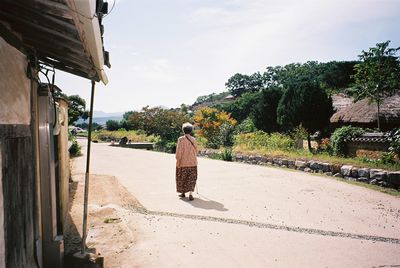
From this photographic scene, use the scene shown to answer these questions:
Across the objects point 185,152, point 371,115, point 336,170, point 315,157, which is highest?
point 371,115

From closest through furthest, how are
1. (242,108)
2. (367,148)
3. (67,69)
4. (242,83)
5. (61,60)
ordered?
(61,60) < (67,69) < (367,148) < (242,108) < (242,83)

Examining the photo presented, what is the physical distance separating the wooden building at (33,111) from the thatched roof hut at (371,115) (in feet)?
64.0

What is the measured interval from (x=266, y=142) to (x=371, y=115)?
24.2 feet

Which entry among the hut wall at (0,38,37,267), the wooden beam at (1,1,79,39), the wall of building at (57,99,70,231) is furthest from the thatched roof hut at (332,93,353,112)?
the wooden beam at (1,1,79,39)

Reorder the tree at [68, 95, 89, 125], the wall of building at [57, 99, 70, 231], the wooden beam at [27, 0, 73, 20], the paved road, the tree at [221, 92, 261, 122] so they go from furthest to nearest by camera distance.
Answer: the tree at [221, 92, 261, 122], the tree at [68, 95, 89, 125], the wall of building at [57, 99, 70, 231], the paved road, the wooden beam at [27, 0, 73, 20]

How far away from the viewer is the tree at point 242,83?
7919cm

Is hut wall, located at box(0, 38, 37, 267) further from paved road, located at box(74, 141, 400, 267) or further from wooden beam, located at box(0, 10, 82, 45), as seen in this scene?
paved road, located at box(74, 141, 400, 267)

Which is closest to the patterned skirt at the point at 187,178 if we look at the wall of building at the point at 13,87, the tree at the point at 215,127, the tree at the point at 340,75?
the wall of building at the point at 13,87

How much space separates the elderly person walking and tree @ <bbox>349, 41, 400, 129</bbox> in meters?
14.6

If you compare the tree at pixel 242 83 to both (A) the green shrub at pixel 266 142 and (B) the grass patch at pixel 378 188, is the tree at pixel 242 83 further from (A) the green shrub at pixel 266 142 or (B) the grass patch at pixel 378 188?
(B) the grass patch at pixel 378 188

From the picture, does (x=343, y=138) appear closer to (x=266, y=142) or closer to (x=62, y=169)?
(x=266, y=142)

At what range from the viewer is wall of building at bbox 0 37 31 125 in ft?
8.41

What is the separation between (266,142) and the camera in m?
17.6

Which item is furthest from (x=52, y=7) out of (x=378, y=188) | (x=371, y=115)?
(x=371, y=115)
